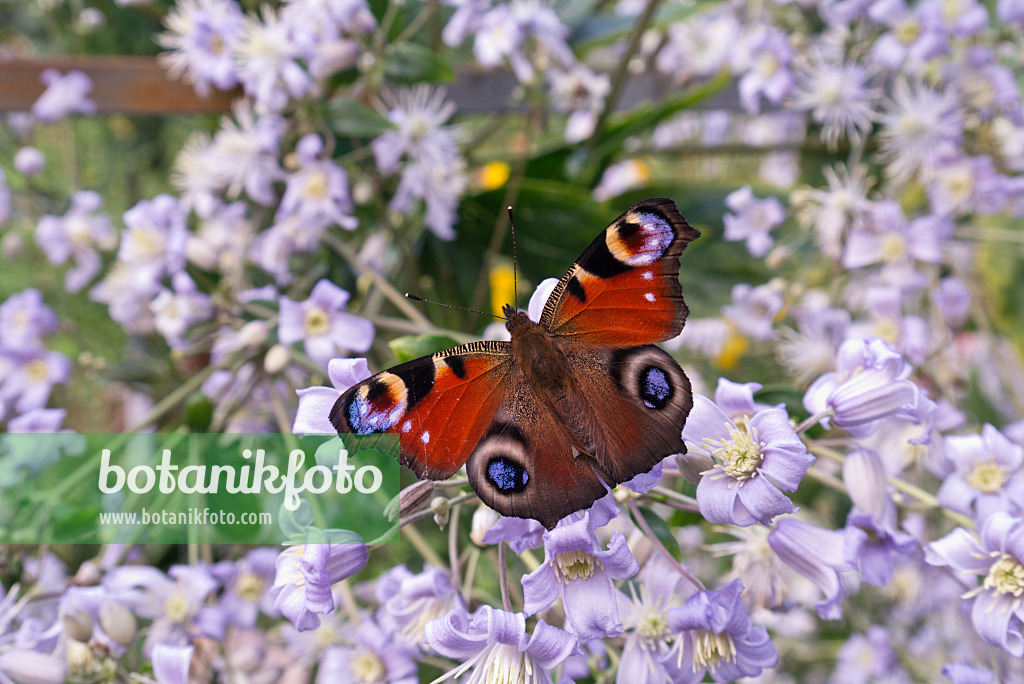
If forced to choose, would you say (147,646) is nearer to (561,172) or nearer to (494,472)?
(494,472)

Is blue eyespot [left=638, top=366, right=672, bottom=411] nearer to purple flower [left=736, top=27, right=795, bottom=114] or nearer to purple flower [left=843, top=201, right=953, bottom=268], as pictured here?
purple flower [left=843, top=201, right=953, bottom=268]

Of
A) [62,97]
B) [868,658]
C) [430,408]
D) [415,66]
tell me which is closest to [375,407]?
[430,408]

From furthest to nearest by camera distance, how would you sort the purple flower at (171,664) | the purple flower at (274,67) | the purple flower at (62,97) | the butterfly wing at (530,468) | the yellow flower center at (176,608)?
1. the purple flower at (62,97)
2. the purple flower at (274,67)
3. the yellow flower center at (176,608)
4. the purple flower at (171,664)
5. the butterfly wing at (530,468)

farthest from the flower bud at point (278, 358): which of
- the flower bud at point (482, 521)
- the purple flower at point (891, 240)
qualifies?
the purple flower at point (891, 240)

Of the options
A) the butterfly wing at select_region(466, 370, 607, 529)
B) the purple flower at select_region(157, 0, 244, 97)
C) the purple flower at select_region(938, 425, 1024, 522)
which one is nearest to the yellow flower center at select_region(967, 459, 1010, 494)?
the purple flower at select_region(938, 425, 1024, 522)

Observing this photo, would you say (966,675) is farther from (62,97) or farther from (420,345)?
(62,97)

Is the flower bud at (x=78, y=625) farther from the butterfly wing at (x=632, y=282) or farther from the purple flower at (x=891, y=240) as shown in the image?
the purple flower at (x=891, y=240)

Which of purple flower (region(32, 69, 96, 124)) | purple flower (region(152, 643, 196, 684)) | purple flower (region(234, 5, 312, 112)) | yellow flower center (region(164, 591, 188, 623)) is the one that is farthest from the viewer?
purple flower (region(32, 69, 96, 124))
